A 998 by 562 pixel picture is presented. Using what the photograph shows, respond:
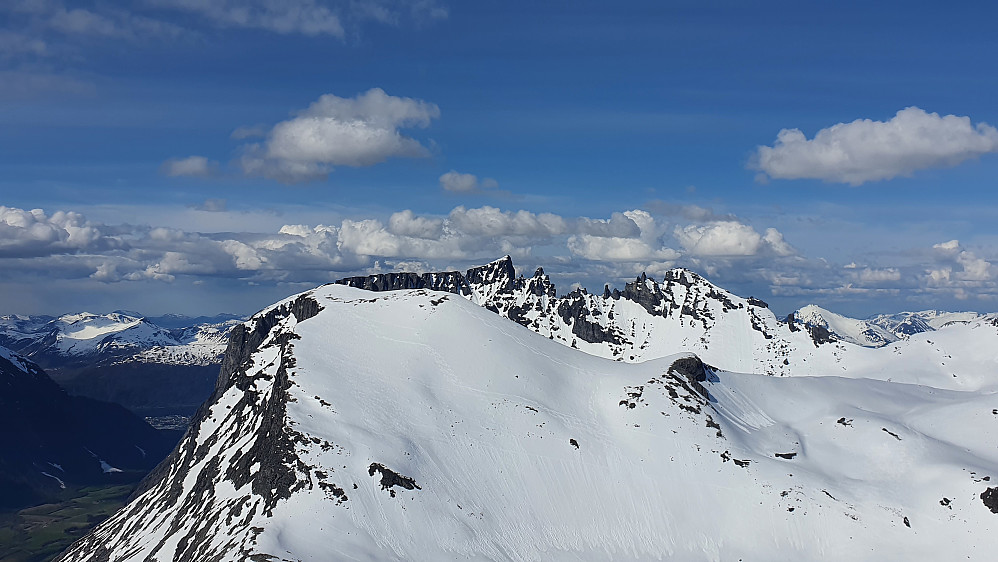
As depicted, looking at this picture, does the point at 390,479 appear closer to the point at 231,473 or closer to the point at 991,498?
the point at 231,473

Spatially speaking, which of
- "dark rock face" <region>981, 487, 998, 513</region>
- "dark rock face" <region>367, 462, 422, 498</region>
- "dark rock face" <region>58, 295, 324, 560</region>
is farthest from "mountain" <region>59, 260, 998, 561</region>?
"dark rock face" <region>58, 295, 324, 560</region>

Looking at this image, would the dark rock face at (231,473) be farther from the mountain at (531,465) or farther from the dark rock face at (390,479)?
the dark rock face at (390,479)

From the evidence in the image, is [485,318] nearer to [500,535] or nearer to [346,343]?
[346,343]

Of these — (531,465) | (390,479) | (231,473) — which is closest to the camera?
(390,479)

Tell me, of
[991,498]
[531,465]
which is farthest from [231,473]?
[991,498]

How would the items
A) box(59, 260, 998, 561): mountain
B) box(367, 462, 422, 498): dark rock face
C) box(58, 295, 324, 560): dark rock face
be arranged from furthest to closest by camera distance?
1. box(367, 462, 422, 498): dark rock face
2. box(59, 260, 998, 561): mountain
3. box(58, 295, 324, 560): dark rock face

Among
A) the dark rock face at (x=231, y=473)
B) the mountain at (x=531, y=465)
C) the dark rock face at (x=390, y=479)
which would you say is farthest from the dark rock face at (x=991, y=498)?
the dark rock face at (x=231, y=473)

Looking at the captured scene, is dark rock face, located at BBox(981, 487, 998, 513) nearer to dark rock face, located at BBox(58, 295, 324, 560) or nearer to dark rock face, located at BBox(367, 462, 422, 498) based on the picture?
dark rock face, located at BBox(367, 462, 422, 498)

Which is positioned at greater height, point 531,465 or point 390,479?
point 390,479
